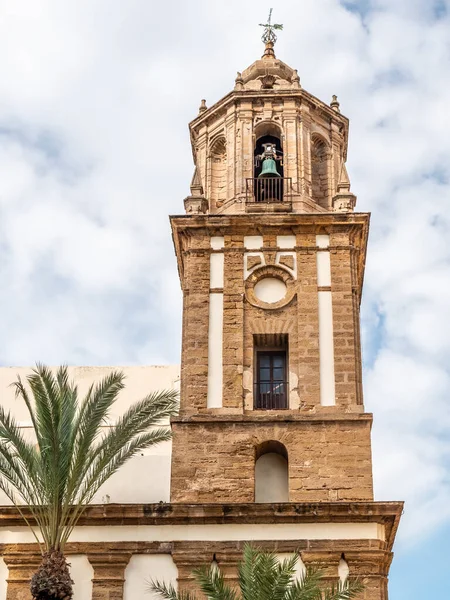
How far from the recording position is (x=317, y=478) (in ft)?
78.0

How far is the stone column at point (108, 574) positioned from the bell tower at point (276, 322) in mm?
1651

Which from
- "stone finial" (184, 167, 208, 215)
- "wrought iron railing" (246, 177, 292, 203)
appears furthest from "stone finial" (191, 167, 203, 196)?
"wrought iron railing" (246, 177, 292, 203)

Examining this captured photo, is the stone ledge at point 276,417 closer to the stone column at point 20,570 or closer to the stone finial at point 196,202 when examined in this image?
the stone column at point 20,570

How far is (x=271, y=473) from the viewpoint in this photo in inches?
966

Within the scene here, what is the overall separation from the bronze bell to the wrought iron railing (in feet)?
0.28

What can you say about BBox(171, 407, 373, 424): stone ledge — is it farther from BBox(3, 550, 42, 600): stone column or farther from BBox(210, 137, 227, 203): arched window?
BBox(210, 137, 227, 203): arched window

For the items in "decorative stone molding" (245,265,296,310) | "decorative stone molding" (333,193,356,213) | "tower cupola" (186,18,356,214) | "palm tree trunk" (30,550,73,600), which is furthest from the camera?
"tower cupola" (186,18,356,214)

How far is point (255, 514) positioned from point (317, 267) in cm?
571

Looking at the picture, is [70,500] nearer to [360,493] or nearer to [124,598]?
[124,598]

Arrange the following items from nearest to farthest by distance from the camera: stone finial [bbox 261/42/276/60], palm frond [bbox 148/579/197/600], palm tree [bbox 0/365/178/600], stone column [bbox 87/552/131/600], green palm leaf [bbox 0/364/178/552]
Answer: palm frond [bbox 148/579/197/600] < palm tree [bbox 0/365/178/600] < green palm leaf [bbox 0/364/178/552] < stone column [bbox 87/552/131/600] < stone finial [bbox 261/42/276/60]

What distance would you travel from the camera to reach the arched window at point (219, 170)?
92.1 ft

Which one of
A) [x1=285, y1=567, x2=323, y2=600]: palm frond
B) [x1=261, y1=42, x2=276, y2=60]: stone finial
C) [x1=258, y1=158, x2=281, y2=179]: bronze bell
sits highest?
[x1=261, y1=42, x2=276, y2=60]: stone finial

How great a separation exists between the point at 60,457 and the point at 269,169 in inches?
346

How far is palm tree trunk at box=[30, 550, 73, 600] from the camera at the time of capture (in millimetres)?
21203
